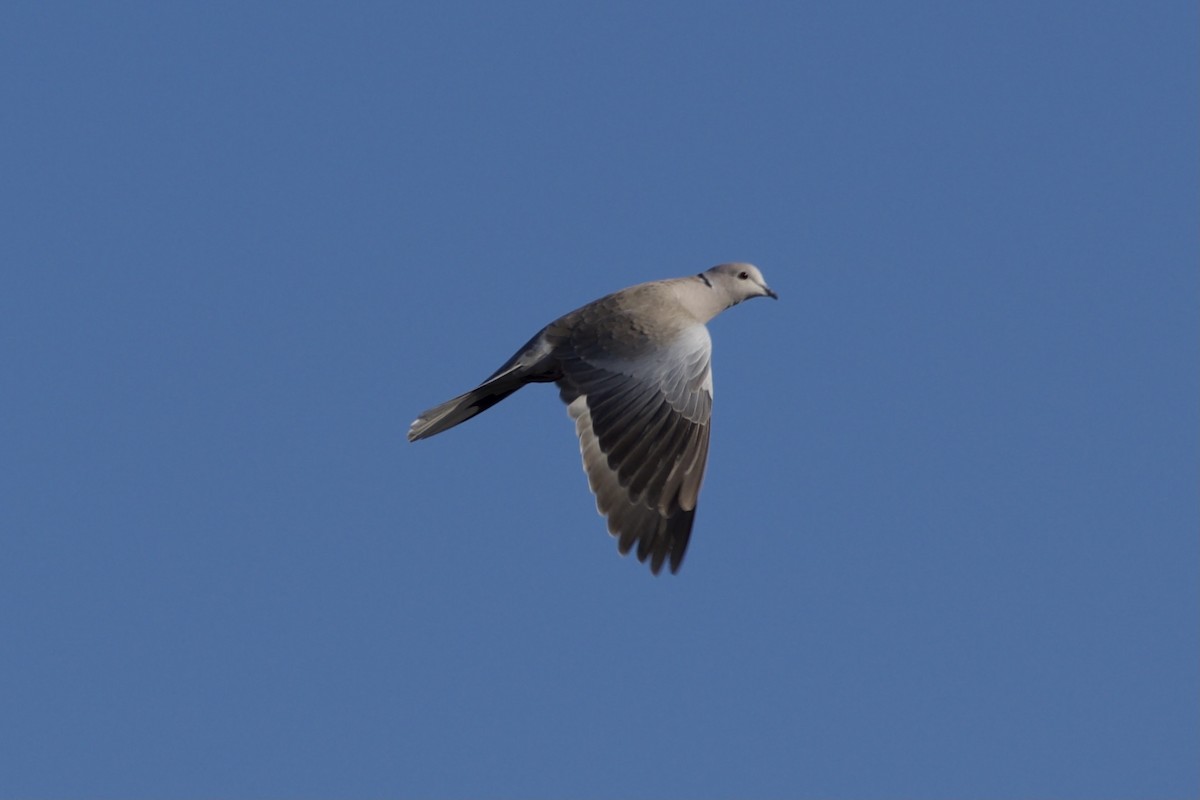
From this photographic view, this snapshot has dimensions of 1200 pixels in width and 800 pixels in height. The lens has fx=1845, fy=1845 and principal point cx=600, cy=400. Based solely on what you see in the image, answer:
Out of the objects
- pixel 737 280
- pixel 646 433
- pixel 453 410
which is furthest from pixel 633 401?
pixel 737 280

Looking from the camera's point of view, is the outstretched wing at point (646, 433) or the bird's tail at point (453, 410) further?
the bird's tail at point (453, 410)

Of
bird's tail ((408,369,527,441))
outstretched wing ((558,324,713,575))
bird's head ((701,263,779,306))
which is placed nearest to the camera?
outstretched wing ((558,324,713,575))

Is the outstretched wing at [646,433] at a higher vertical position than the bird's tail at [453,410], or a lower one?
lower

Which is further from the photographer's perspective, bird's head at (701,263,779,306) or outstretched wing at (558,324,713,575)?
bird's head at (701,263,779,306)

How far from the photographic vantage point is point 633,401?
12.0 meters

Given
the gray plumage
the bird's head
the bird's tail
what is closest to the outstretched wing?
the gray plumage

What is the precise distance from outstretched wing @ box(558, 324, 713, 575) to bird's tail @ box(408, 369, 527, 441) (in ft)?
2.20

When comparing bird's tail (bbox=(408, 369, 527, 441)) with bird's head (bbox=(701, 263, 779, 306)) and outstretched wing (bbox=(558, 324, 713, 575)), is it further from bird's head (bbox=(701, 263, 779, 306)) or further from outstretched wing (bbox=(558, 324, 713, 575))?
bird's head (bbox=(701, 263, 779, 306))

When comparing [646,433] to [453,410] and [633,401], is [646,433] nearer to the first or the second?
[633,401]

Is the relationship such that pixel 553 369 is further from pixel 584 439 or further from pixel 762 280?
pixel 762 280

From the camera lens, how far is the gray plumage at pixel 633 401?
11.8 meters

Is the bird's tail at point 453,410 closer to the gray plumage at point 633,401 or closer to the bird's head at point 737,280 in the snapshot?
the gray plumage at point 633,401

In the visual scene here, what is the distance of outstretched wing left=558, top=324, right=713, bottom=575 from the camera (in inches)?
464

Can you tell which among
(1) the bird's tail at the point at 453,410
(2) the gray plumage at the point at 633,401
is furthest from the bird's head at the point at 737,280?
(1) the bird's tail at the point at 453,410
